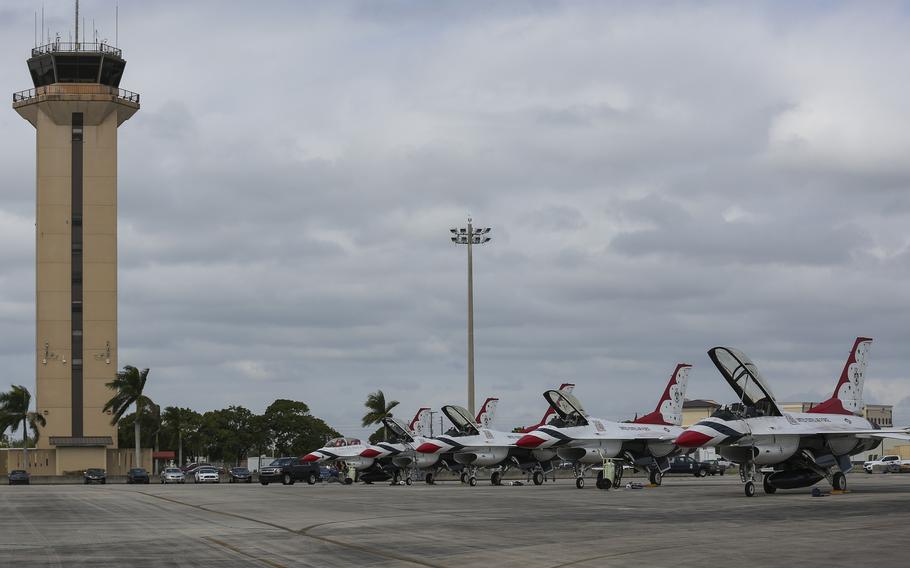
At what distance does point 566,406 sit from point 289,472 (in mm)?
19641

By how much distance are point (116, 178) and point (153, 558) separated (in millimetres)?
87278

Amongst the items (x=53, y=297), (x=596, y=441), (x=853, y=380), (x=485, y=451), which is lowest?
(x=485, y=451)

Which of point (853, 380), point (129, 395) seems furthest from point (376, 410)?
point (853, 380)

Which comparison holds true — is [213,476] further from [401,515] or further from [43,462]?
[401,515]

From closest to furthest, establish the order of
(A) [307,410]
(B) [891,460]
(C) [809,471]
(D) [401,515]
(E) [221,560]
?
(E) [221,560]
(D) [401,515]
(C) [809,471]
(B) [891,460]
(A) [307,410]

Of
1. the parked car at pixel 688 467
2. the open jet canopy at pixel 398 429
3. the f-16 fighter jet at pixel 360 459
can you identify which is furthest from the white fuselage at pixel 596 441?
the parked car at pixel 688 467

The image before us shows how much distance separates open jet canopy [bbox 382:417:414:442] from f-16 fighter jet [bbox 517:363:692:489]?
12691 millimetres

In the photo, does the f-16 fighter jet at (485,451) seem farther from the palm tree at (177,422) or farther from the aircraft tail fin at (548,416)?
the palm tree at (177,422)

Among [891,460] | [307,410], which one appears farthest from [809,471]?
[307,410]

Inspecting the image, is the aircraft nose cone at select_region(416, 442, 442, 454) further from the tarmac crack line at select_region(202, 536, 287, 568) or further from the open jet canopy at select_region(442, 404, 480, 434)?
the tarmac crack line at select_region(202, 536, 287, 568)

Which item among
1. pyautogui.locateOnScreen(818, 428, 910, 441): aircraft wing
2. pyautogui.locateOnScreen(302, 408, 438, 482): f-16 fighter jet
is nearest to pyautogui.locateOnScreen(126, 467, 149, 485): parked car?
pyautogui.locateOnScreen(302, 408, 438, 482): f-16 fighter jet

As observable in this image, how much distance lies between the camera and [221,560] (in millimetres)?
17516

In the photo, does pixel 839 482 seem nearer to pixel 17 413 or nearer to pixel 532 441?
pixel 532 441

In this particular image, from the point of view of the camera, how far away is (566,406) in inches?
1939
